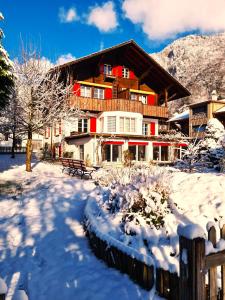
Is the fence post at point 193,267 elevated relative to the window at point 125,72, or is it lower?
lower

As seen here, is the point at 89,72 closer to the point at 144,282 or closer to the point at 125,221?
the point at 125,221

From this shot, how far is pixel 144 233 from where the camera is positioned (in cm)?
681

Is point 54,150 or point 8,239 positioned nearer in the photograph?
point 8,239

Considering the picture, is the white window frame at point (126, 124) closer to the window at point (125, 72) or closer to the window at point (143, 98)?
the window at point (143, 98)

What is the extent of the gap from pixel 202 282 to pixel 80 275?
437 centimetres

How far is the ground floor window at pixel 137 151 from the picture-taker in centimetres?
2917

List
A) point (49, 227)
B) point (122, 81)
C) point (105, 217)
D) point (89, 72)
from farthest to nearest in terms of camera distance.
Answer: point (122, 81) → point (89, 72) → point (49, 227) → point (105, 217)

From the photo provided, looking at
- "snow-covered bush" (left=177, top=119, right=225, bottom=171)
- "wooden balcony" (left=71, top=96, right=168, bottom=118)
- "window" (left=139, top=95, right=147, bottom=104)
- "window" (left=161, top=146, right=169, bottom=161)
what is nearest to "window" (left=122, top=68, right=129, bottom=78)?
"window" (left=139, top=95, right=147, bottom=104)

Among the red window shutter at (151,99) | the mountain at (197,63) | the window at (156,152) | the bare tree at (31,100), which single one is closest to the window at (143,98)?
the red window shutter at (151,99)

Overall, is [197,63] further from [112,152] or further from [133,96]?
[112,152]

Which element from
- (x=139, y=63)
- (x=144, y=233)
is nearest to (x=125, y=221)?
(x=144, y=233)

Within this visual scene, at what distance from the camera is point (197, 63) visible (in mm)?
105312

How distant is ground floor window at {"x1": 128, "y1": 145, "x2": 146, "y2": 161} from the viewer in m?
29.2

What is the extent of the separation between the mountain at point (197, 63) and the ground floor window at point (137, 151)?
48.0 metres
